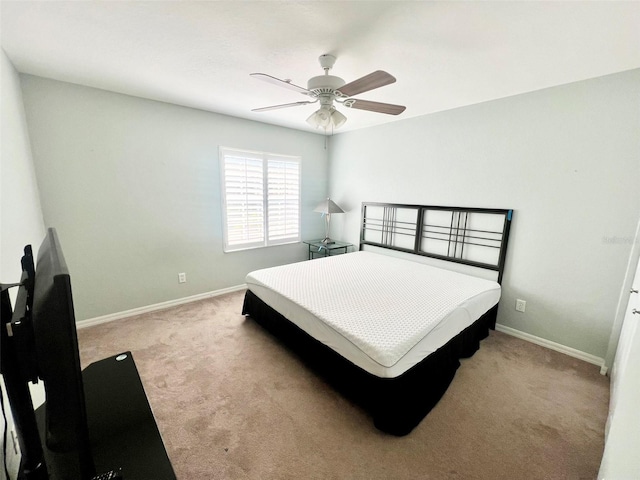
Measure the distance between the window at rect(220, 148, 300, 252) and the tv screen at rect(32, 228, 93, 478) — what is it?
3113mm

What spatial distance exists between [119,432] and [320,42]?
2.28 m

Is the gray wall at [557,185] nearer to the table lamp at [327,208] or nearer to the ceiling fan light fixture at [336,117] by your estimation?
the table lamp at [327,208]

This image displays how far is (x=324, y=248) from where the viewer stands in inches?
163

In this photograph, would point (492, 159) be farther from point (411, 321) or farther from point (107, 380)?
point (107, 380)

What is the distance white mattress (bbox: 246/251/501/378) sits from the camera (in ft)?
5.53

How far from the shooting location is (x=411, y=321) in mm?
1878

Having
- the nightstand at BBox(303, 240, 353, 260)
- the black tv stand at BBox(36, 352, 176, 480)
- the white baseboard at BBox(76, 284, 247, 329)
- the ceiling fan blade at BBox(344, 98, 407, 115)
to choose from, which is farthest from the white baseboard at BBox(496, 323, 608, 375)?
the white baseboard at BBox(76, 284, 247, 329)

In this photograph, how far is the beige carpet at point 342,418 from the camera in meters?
1.44

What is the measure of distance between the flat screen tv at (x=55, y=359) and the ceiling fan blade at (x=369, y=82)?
1621 millimetres

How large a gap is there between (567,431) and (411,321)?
1.11 m

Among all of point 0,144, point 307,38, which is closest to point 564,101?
point 307,38

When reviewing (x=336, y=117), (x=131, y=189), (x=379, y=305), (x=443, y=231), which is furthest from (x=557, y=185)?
(x=131, y=189)

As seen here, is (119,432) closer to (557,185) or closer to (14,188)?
(14,188)

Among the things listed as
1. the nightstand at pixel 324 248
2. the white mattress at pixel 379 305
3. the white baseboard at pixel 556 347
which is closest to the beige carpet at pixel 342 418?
the white baseboard at pixel 556 347
